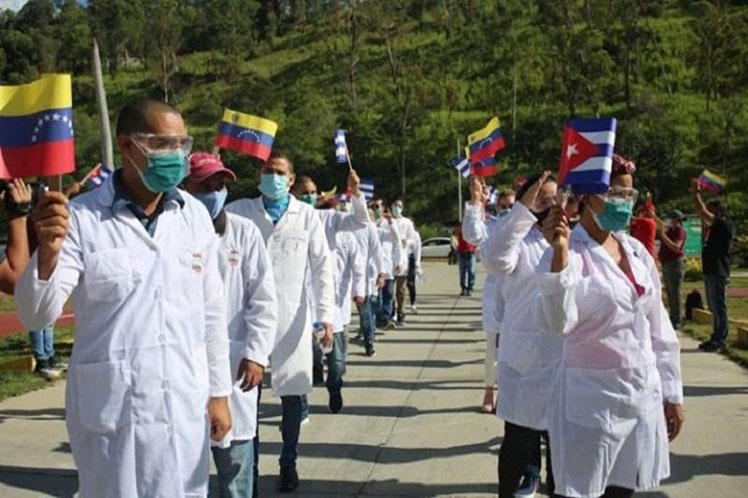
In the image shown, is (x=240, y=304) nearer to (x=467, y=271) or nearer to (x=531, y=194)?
(x=531, y=194)

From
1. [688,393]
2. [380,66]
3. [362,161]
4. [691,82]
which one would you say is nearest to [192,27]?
[380,66]

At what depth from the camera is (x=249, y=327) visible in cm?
454

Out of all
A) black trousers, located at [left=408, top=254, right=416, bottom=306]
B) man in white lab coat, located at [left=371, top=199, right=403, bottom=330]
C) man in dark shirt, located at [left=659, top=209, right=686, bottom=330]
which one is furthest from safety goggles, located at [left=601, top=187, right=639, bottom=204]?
black trousers, located at [left=408, top=254, right=416, bottom=306]

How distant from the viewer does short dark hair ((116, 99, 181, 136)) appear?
3422 millimetres

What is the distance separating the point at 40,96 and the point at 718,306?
9.92m

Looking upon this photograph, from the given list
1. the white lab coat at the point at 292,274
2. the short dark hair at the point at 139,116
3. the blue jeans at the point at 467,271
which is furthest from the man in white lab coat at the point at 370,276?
the short dark hair at the point at 139,116

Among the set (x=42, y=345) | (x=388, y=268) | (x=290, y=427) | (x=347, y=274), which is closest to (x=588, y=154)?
(x=290, y=427)

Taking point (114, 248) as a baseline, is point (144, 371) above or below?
below

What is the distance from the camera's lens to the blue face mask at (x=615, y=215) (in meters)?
3.97

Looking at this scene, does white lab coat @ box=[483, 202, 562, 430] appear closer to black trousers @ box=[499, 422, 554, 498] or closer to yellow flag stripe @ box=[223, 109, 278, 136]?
black trousers @ box=[499, 422, 554, 498]

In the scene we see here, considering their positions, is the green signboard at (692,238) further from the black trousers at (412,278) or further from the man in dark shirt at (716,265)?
the man in dark shirt at (716,265)

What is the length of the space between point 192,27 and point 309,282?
8475cm

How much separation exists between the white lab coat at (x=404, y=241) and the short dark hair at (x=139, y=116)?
1158 centimetres

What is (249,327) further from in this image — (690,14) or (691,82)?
(690,14)
